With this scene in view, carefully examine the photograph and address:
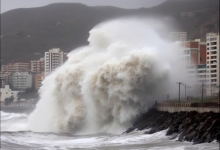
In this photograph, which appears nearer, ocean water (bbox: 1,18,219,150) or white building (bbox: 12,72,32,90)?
ocean water (bbox: 1,18,219,150)

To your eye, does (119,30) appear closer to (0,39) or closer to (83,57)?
(83,57)

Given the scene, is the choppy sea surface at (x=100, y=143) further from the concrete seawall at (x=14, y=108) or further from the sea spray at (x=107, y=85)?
the concrete seawall at (x=14, y=108)

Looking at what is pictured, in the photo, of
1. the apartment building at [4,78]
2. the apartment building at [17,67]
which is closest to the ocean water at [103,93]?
the apartment building at [4,78]

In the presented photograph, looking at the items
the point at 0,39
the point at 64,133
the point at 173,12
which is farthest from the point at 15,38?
the point at 64,133

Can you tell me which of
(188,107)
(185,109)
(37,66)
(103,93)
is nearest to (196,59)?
(103,93)

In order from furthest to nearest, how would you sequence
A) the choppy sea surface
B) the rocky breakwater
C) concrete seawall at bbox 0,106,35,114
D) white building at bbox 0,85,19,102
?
white building at bbox 0,85,19,102 < concrete seawall at bbox 0,106,35,114 < the rocky breakwater < the choppy sea surface

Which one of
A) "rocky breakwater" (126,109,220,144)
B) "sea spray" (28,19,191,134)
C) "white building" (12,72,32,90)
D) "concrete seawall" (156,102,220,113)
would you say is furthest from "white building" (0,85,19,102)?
"rocky breakwater" (126,109,220,144)

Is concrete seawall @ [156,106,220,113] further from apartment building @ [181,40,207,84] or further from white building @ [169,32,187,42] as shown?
white building @ [169,32,187,42]
